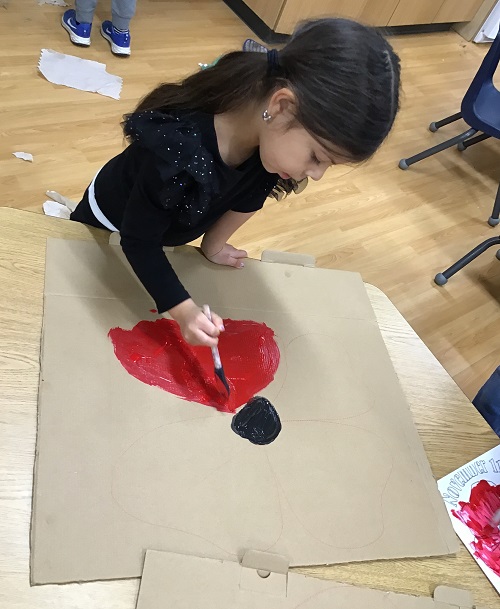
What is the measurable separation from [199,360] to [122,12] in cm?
185

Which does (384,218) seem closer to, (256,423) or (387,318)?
(387,318)

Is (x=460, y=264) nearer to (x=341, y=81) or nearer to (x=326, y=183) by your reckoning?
Result: (x=326, y=183)

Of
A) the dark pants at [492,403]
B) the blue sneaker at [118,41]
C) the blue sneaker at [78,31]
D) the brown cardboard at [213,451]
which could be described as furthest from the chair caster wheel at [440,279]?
the blue sneaker at [78,31]

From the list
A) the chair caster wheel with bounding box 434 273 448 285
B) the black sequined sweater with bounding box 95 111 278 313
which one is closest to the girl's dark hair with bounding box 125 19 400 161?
the black sequined sweater with bounding box 95 111 278 313

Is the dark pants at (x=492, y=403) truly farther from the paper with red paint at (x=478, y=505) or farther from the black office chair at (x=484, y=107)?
the black office chair at (x=484, y=107)

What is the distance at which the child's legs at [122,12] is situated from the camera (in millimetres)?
2086

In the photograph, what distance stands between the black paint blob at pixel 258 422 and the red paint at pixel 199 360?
0.01 metres

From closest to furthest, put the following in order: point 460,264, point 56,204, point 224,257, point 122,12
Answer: point 224,257 < point 56,204 < point 460,264 < point 122,12

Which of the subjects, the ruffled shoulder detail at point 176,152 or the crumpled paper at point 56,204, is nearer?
the ruffled shoulder detail at point 176,152

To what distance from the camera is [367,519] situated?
661 mm

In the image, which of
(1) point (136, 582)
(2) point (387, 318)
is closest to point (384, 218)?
(2) point (387, 318)

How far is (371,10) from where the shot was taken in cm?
293

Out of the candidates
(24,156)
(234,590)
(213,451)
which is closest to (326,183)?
(24,156)

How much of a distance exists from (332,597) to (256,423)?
0.69 ft
